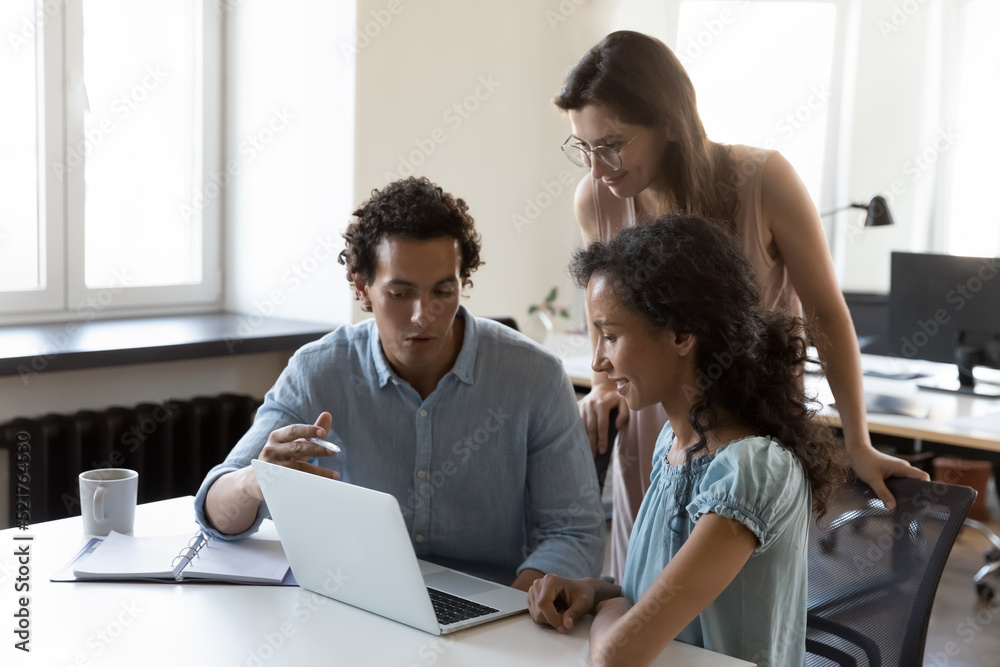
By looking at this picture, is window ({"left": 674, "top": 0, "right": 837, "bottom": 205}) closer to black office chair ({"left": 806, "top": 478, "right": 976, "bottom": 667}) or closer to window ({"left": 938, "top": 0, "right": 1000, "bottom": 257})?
window ({"left": 938, "top": 0, "right": 1000, "bottom": 257})

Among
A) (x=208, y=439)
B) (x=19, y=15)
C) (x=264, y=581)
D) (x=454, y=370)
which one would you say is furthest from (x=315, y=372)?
(x=19, y=15)

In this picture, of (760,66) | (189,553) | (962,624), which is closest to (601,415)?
(189,553)

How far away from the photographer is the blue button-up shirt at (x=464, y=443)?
67.0 inches

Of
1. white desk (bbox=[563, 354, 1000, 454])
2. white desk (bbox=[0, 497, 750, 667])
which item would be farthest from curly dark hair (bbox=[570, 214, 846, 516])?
white desk (bbox=[563, 354, 1000, 454])

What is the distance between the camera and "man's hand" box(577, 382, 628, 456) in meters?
1.94

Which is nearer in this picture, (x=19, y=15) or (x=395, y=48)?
(x=19, y=15)

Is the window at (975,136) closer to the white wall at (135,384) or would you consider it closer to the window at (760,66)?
the window at (760,66)

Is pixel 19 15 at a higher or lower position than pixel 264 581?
higher

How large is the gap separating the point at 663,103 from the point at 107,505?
1110 millimetres

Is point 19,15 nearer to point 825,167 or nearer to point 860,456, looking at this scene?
point 860,456

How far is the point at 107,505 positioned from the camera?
62.2 inches

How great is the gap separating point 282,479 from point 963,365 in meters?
2.62

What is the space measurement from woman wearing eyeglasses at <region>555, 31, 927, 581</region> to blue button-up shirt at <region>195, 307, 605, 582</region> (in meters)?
0.37

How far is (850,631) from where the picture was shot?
144 cm
